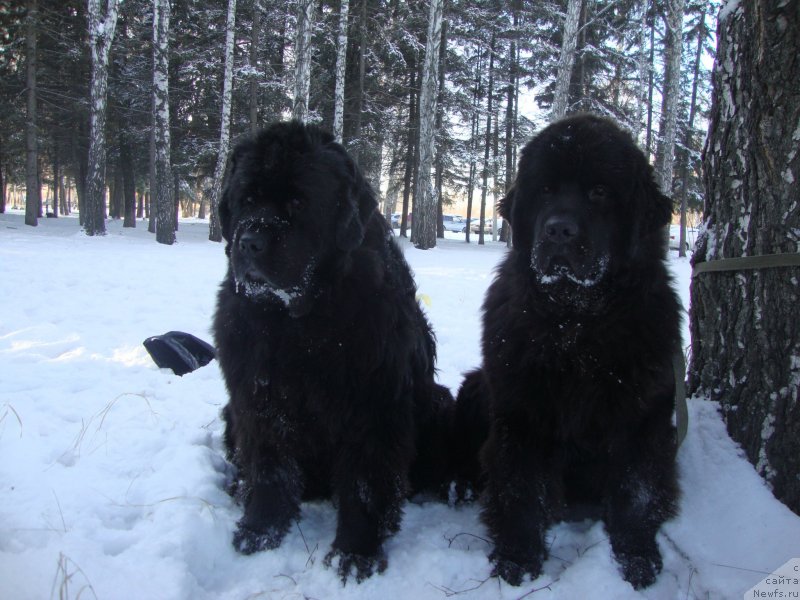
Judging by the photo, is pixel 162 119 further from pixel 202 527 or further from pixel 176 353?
pixel 202 527

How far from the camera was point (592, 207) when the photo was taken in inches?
89.1

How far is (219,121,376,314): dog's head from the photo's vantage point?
222cm

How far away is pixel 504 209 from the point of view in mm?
2586

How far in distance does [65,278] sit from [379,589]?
7495 millimetres

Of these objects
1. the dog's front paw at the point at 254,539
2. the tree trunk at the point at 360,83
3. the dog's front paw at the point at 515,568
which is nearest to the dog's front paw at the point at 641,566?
the dog's front paw at the point at 515,568

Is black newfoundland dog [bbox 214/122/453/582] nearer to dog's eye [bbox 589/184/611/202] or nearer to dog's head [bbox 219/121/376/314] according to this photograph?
dog's head [bbox 219/121/376/314]

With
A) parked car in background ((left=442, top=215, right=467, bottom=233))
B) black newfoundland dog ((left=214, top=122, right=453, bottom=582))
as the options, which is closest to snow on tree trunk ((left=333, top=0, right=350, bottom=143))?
black newfoundland dog ((left=214, top=122, right=453, bottom=582))

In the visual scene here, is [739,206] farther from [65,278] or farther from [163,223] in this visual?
[163,223]

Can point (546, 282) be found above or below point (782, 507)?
above

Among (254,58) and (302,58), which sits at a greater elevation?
(254,58)

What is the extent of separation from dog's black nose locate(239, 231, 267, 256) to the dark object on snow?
2.55 m

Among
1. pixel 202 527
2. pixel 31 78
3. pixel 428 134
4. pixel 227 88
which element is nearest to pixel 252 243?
pixel 202 527

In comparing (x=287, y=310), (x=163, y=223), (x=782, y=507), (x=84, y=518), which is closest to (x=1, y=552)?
(x=84, y=518)

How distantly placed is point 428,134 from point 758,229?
49.7ft
